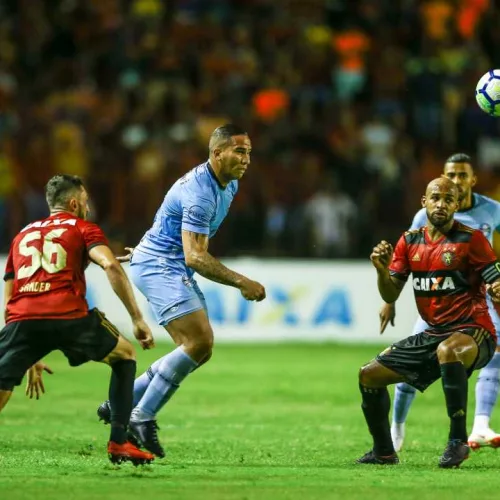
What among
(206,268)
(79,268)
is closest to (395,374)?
(206,268)

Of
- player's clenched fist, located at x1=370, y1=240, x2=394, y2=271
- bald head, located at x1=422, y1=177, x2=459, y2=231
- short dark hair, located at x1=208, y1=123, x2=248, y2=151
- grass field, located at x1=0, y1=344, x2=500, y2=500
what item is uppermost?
short dark hair, located at x1=208, y1=123, x2=248, y2=151

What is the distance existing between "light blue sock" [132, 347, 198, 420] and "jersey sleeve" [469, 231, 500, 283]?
78.3 inches

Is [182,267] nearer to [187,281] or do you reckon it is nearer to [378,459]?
[187,281]

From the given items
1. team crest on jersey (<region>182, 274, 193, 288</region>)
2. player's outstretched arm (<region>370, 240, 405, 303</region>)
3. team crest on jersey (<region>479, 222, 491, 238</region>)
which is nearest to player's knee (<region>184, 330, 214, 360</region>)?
team crest on jersey (<region>182, 274, 193, 288</region>)

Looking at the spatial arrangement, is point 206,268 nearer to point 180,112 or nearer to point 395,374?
point 395,374

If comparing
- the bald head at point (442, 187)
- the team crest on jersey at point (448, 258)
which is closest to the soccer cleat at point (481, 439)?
the team crest on jersey at point (448, 258)

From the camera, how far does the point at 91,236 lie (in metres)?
7.34

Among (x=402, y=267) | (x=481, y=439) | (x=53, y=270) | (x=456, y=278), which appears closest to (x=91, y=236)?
(x=53, y=270)

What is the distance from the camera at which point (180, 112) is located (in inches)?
768

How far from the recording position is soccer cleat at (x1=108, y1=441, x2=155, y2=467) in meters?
7.38

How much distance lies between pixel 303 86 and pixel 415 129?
6.64ft

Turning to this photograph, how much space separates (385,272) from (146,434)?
1936mm

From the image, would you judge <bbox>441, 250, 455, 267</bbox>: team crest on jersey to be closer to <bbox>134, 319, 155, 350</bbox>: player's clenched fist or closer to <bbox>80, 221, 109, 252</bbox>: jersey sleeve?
<bbox>134, 319, 155, 350</bbox>: player's clenched fist

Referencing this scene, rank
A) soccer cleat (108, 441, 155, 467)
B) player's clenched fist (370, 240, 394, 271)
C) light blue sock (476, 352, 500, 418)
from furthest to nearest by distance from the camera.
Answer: light blue sock (476, 352, 500, 418)
player's clenched fist (370, 240, 394, 271)
soccer cleat (108, 441, 155, 467)
